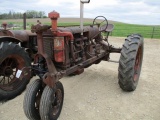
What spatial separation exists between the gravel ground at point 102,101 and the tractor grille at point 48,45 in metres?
1.06

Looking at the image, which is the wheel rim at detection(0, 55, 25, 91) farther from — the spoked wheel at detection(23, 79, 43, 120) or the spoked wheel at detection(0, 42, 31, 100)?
the spoked wheel at detection(23, 79, 43, 120)

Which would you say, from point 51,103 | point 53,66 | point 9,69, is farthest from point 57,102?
point 9,69

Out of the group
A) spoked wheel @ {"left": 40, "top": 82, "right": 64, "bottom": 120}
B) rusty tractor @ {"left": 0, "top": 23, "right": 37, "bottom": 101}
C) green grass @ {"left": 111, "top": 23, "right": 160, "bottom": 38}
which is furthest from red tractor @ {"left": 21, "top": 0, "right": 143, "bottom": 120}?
green grass @ {"left": 111, "top": 23, "right": 160, "bottom": 38}

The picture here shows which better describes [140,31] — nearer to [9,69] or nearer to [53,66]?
[9,69]

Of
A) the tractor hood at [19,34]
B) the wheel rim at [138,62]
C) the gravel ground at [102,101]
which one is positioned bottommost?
the gravel ground at [102,101]

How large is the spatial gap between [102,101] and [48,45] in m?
1.54

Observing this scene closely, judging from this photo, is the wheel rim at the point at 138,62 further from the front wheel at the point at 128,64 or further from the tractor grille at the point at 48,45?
the tractor grille at the point at 48,45

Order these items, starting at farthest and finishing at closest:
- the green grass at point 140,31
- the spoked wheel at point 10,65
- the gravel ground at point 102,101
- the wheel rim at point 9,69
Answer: the green grass at point 140,31, the wheel rim at point 9,69, the spoked wheel at point 10,65, the gravel ground at point 102,101

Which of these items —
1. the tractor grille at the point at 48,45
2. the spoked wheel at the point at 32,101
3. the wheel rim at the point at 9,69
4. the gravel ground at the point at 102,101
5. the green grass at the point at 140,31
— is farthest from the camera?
the green grass at the point at 140,31

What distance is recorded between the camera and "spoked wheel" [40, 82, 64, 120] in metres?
2.97

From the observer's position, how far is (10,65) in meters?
4.36

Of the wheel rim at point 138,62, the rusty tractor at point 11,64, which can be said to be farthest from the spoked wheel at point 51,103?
the wheel rim at point 138,62

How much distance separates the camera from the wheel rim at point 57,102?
327 centimetres

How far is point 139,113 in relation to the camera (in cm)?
362
